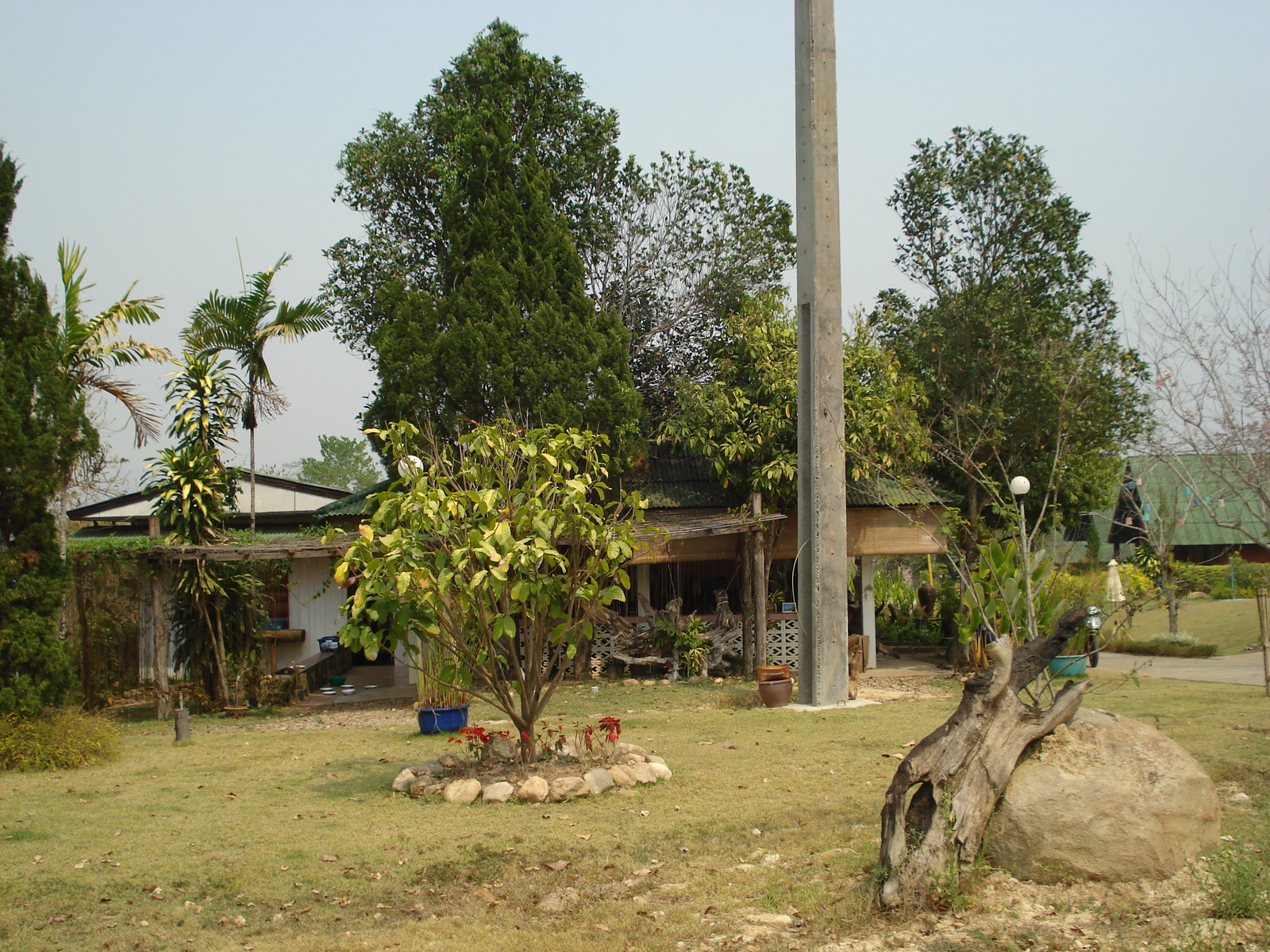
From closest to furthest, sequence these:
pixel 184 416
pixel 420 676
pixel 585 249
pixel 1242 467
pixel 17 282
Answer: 1. pixel 1242 467
2. pixel 17 282
3. pixel 420 676
4. pixel 184 416
5. pixel 585 249

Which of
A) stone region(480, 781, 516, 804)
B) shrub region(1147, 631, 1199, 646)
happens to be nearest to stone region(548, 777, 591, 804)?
stone region(480, 781, 516, 804)

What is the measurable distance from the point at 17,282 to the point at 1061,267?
15.5 meters

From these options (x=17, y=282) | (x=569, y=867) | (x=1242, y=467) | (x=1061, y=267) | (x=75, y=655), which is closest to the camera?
(x=569, y=867)

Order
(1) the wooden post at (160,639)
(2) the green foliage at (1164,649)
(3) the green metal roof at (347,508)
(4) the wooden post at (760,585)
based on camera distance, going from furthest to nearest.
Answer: (2) the green foliage at (1164,649)
(3) the green metal roof at (347,508)
(4) the wooden post at (760,585)
(1) the wooden post at (160,639)

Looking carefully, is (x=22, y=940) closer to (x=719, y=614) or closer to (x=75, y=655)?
(x=75, y=655)

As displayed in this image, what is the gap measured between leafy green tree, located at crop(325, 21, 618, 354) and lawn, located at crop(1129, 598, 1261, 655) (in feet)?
48.0

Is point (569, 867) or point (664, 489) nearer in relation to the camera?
point (569, 867)

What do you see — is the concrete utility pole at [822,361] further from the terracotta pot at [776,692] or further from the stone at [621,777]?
the stone at [621,777]

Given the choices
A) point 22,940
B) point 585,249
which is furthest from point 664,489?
point 22,940

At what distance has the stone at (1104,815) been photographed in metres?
5.04

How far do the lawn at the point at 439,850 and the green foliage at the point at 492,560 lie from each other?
1.26m

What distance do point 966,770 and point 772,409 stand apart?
11010mm

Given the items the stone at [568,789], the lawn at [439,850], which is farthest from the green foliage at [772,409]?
the stone at [568,789]

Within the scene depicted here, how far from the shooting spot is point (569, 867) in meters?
6.02
